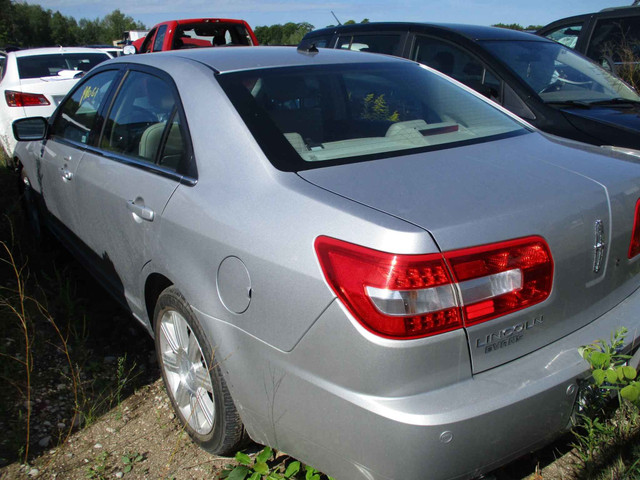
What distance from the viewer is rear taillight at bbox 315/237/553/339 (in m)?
1.66

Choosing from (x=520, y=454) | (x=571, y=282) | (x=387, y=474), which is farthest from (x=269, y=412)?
(x=571, y=282)

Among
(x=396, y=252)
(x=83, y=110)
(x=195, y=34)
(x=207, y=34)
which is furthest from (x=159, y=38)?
(x=396, y=252)

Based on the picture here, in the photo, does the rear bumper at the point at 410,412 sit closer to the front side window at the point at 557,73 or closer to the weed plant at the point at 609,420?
the weed plant at the point at 609,420

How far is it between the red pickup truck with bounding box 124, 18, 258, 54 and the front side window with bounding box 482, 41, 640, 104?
748 cm

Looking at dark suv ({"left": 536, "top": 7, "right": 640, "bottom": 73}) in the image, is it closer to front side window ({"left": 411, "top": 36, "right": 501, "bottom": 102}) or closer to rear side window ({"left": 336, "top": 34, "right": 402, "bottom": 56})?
front side window ({"left": 411, "top": 36, "right": 501, "bottom": 102})

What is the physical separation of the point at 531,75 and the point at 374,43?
1633 millimetres

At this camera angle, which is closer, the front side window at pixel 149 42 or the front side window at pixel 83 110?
the front side window at pixel 83 110

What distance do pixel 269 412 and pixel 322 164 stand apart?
872mm

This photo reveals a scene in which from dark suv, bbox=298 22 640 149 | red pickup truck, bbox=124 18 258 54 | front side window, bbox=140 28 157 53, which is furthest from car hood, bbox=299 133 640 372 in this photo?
front side window, bbox=140 28 157 53

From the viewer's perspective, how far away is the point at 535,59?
16.4 feet

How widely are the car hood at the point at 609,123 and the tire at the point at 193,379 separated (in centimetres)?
316

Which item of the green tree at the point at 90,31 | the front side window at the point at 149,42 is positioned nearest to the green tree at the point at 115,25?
the green tree at the point at 90,31

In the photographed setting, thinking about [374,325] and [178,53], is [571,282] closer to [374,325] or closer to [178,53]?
[374,325]

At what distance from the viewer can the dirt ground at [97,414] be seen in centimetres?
242
